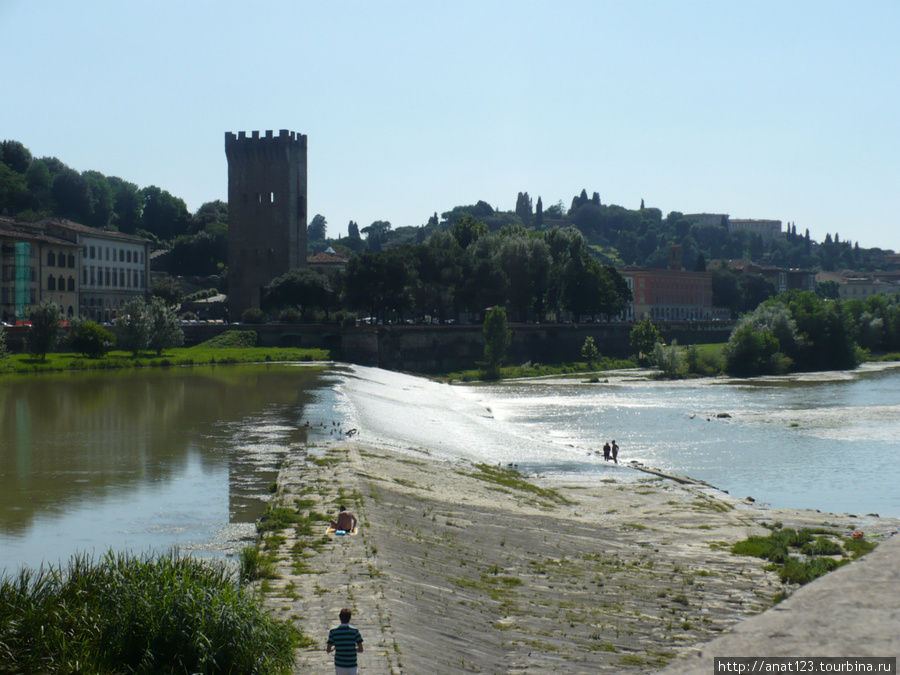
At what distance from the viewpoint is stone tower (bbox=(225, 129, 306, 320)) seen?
9238cm

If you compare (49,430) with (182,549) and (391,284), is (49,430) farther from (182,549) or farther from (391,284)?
(391,284)

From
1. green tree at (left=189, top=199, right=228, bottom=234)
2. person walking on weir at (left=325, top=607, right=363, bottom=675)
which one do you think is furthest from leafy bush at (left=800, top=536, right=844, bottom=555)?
green tree at (left=189, top=199, right=228, bottom=234)

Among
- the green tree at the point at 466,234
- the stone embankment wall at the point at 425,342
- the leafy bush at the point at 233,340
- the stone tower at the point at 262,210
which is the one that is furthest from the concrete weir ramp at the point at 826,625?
the green tree at the point at 466,234

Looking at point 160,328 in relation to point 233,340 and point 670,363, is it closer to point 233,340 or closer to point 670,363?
point 233,340

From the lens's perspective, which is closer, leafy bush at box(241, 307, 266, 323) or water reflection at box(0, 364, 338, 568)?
water reflection at box(0, 364, 338, 568)

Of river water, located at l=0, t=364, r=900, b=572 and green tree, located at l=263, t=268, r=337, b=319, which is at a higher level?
green tree, located at l=263, t=268, r=337, b=319

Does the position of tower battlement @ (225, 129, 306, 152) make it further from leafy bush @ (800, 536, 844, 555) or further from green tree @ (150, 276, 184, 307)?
leafy bush @ (800, 536, 844, 555)

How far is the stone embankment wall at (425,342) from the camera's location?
239ft

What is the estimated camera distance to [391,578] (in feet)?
46.3

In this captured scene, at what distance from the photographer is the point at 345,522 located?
55.3 feet

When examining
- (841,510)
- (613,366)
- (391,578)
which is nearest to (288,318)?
(613,366)

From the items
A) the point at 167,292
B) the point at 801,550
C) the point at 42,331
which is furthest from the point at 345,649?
the point at 167,292

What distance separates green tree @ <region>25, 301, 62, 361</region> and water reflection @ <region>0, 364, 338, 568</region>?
6420 millimetres

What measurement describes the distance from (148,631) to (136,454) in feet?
61.8
